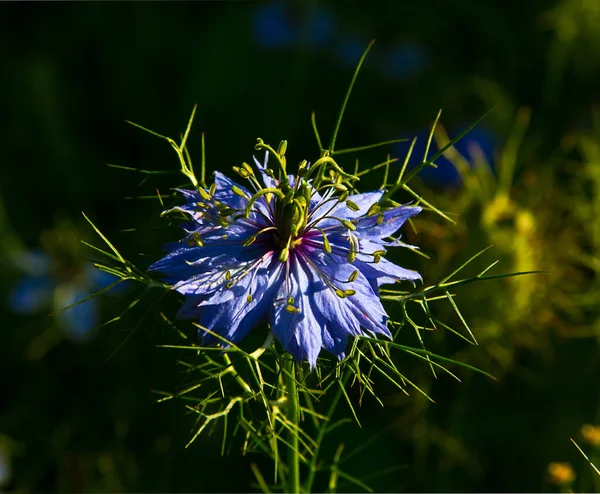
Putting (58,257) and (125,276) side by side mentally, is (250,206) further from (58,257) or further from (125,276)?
(58,257)

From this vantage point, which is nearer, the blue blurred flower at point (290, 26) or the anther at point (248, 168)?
the anther at point (248, 168)

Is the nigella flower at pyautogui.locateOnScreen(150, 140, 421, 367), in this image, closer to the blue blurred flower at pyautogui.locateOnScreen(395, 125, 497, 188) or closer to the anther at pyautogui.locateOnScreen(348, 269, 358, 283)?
the anther at pyautogui.locateOnScreen(348, 269, 358, 283)

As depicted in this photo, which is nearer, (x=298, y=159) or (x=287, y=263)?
(x=287, y=263)

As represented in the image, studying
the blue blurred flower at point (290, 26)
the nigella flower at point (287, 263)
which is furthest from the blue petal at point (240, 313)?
the blue blurred flower at point (290, 26)

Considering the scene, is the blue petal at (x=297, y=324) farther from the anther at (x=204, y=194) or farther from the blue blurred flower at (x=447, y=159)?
the blue blurred flower at (x=447, y=159)

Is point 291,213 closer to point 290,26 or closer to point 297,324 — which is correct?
point 297,324

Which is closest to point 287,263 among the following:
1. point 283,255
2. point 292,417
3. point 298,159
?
point 283,255

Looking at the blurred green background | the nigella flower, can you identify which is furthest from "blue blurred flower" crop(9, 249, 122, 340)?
the nigella flower
